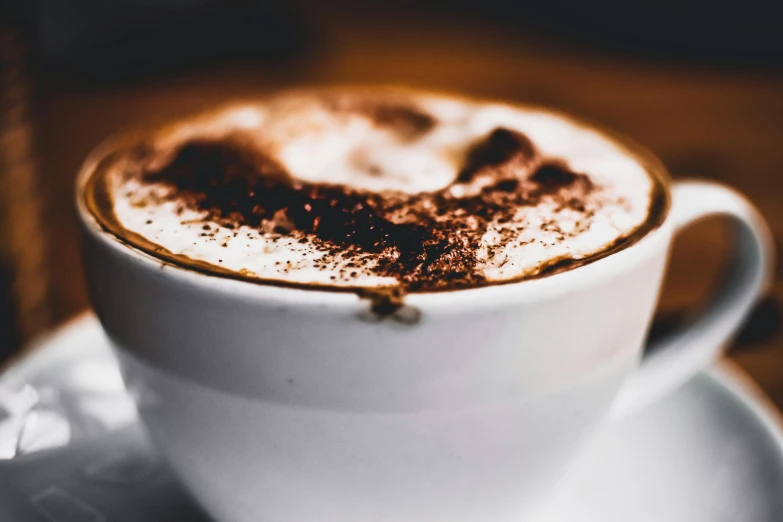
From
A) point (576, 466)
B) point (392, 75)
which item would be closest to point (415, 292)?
point (576, 466)

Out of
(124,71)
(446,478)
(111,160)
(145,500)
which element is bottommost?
(124,71)

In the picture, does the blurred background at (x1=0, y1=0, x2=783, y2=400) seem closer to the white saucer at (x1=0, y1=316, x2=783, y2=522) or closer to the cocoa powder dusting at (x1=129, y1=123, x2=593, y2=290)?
the white saucer at (x1=0, y1=316, x2=783, y2=522)

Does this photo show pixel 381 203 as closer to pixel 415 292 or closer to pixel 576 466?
pixel 415 292

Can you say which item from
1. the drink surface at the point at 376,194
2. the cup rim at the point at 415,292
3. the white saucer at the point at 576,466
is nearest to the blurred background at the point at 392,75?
Answer: the white saucer at the point at 576,466

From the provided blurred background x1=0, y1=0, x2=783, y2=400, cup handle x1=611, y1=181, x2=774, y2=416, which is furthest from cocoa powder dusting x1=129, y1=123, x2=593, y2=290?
blurred background x1=0, y1=0, x2=783, y2=400

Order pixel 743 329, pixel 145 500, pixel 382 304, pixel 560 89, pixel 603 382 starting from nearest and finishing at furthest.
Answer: pixel 382 304
pixel 603 382
pixel 145 500
pixel 743 329
pixel 560 89

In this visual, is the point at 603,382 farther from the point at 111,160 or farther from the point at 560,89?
the point at 560,89

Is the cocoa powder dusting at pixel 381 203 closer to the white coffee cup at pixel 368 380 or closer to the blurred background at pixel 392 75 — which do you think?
the white coffee cup at pixel 368 380

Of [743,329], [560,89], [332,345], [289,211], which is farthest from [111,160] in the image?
[560,89]
